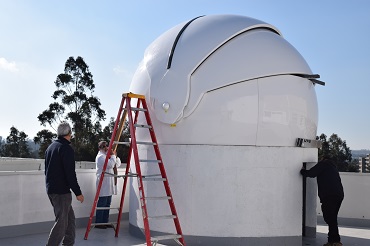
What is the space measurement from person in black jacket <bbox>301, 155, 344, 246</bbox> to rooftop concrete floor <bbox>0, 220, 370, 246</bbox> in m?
0.50

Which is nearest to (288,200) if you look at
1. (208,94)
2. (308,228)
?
(308,228)

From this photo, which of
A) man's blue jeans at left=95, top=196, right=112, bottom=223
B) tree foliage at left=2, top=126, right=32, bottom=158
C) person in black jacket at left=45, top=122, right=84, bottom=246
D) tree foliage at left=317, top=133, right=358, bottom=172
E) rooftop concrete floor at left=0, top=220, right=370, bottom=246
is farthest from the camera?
tree foliage at left=2, top=126, right=32, bottom=158

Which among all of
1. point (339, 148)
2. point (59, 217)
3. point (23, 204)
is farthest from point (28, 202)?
point (339, 148)

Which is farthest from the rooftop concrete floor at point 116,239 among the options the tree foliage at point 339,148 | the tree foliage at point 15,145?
the tree foliage at point 15,145

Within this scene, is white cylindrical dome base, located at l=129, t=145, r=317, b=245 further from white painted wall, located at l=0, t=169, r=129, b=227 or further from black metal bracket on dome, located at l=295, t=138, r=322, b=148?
white painted wall, located at l=0, t=169, r=129, b=227

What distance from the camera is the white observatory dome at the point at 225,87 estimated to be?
7.60 meters

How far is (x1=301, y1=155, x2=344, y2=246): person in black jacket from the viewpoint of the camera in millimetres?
8109

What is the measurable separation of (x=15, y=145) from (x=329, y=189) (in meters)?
43.8

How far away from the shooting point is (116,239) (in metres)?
8.38

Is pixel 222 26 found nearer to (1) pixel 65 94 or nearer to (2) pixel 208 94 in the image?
(2) pixel 208 94

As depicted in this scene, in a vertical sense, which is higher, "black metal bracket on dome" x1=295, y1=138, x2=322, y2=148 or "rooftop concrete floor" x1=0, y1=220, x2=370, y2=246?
"black metal bracket on dome" x1=295, y1=138, x2=322, y2=148

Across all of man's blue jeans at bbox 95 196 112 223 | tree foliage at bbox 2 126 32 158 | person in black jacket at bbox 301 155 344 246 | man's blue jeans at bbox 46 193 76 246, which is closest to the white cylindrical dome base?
person in black jacket at bbox 301 155 344 246

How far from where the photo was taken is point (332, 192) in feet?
26.5

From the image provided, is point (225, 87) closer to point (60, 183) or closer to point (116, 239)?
point (60, 183)
